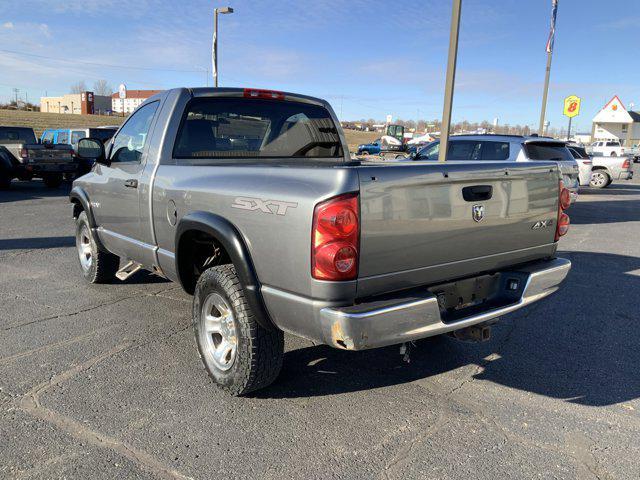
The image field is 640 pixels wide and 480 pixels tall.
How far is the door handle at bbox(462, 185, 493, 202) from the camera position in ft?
9.86

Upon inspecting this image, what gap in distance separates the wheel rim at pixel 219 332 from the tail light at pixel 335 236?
0.93 metres

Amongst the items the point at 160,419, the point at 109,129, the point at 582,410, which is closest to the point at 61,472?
the point at 160,419

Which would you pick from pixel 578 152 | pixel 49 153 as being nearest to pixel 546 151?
pixel 578 152

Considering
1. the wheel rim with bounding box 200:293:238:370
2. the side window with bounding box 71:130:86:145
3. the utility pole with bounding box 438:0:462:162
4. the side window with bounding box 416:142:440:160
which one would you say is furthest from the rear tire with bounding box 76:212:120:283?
the side window with bounding box 71:130:86:145

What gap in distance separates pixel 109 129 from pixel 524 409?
1748 cm

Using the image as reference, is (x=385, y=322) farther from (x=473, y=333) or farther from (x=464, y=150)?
(x=464, y=150)

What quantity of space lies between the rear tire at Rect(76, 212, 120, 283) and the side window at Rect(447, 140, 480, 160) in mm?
7095

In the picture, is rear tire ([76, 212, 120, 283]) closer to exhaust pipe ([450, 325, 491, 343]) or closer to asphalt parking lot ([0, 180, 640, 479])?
asphalt parking lot ([0, 180, 640, 479])

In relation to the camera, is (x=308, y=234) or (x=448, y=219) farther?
(x=448, y=219)

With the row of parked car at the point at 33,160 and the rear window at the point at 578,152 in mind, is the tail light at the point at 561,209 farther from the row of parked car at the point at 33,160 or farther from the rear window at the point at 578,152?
the rear window at the point at 578,152

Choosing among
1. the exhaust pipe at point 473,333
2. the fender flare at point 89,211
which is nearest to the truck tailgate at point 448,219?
the exhaust pipe at point 473,333

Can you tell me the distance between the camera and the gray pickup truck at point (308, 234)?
258 cm

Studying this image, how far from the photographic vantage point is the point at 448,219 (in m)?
2.93

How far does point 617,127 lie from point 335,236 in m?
78.5
